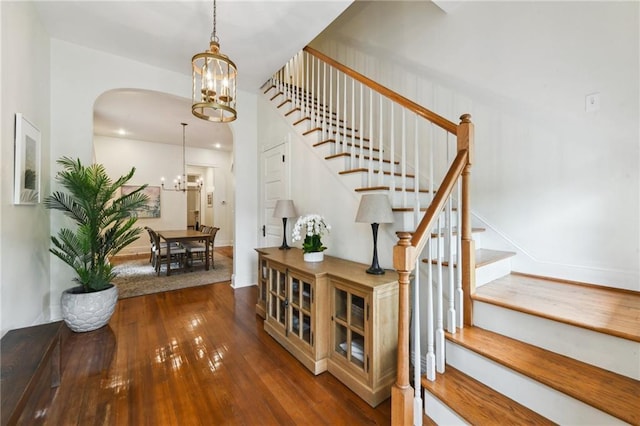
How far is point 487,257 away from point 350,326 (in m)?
1.31

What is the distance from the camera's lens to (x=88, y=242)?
2.67m

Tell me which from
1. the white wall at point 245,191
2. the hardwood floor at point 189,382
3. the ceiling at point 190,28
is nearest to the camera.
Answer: the hardwood floor at point 189,382

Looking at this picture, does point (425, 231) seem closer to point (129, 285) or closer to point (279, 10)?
point (279, 10)

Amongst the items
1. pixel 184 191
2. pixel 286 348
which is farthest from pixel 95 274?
pixel 184 191

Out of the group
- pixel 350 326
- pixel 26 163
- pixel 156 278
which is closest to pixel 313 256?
pixel 350 326

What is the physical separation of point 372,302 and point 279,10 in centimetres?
278

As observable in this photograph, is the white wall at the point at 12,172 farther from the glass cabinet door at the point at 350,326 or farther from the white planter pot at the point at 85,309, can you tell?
the glass cabinet door at the point at 350,326

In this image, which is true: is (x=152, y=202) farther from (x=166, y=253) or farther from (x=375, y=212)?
(x=375, y=212)

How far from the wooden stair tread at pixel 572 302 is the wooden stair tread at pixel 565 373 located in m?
0.20

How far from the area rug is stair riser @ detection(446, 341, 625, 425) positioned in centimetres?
406

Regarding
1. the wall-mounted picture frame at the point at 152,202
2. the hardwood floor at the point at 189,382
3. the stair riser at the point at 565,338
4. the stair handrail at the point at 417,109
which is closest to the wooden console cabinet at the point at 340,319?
the hardwood floor at the point at 189,382

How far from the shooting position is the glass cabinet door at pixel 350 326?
1856mm

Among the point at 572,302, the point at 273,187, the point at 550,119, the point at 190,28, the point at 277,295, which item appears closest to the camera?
the point at 572,302

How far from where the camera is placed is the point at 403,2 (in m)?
3.26
